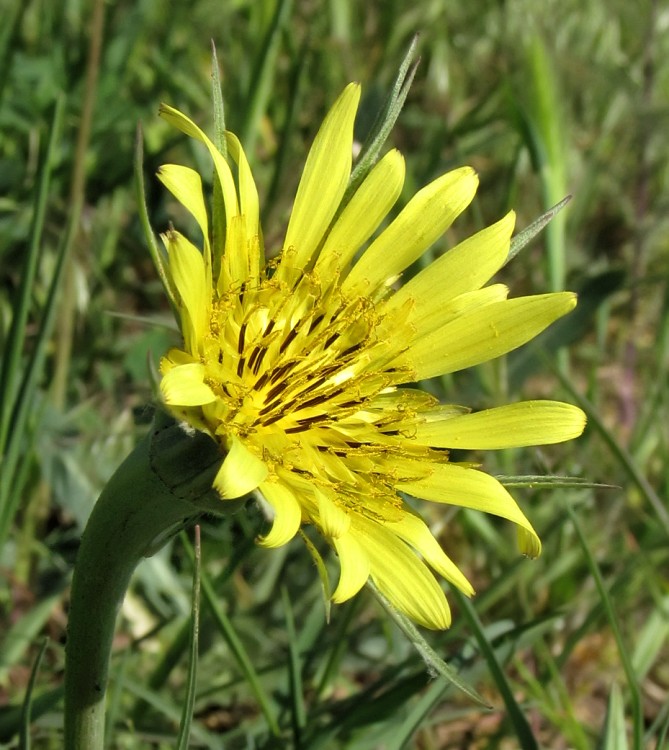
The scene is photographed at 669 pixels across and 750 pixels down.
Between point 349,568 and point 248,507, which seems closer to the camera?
point 349,568

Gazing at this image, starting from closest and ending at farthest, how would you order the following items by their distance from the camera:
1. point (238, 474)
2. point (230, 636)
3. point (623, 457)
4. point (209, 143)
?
1. point (238, 474)
2. point (209, 143)
3. point (230, 636)
4. point (623, 457)

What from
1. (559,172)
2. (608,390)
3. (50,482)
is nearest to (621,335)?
(608,390)

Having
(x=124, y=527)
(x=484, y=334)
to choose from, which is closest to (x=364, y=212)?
(x=484, y=334)

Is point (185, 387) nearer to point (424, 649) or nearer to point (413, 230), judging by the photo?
point (424, 649)

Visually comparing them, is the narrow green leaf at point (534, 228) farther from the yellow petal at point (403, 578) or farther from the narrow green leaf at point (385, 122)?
the yellow petal at point (403, 578)

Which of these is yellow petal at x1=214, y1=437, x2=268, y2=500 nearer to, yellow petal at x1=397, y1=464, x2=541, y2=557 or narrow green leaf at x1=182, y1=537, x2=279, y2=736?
yellow petal at x1=397, y1=464, x2=541, y2=557
